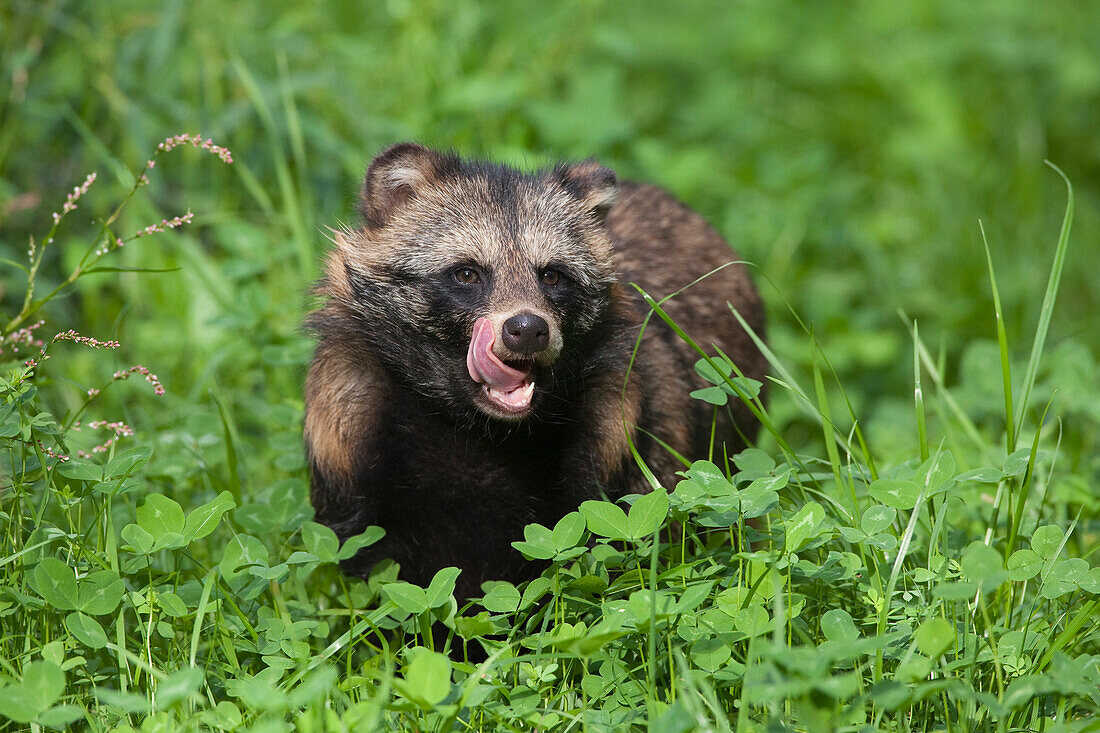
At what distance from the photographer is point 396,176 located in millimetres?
4043

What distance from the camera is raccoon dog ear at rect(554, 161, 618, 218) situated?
423 centimetres

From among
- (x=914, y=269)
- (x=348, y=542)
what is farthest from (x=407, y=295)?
(x=914, y=269)

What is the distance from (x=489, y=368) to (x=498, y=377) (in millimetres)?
42

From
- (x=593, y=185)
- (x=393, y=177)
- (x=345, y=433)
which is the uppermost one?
(x=393, y=177)

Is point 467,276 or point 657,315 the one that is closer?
point 467,276

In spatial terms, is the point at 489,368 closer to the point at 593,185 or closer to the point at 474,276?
the point at 474,276

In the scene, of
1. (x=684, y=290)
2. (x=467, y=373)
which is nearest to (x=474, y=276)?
(x=467, y=373)

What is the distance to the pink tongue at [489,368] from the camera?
3561 mm

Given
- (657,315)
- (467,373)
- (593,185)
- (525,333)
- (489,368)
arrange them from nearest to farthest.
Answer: (525,333), (489,368), (467,373), (593,185), (657,315)

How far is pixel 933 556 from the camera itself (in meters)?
3.22

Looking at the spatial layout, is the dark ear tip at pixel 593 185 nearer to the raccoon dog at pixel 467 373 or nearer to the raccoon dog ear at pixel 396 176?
the raccoon dog at pixel 467 373

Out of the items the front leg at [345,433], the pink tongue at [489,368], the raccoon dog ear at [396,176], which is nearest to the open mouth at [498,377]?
the pink tongue at [489,368]

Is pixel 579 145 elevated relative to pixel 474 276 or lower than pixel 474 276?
elevated

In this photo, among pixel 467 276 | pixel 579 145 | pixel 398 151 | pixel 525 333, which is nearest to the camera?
pixel 525 333
